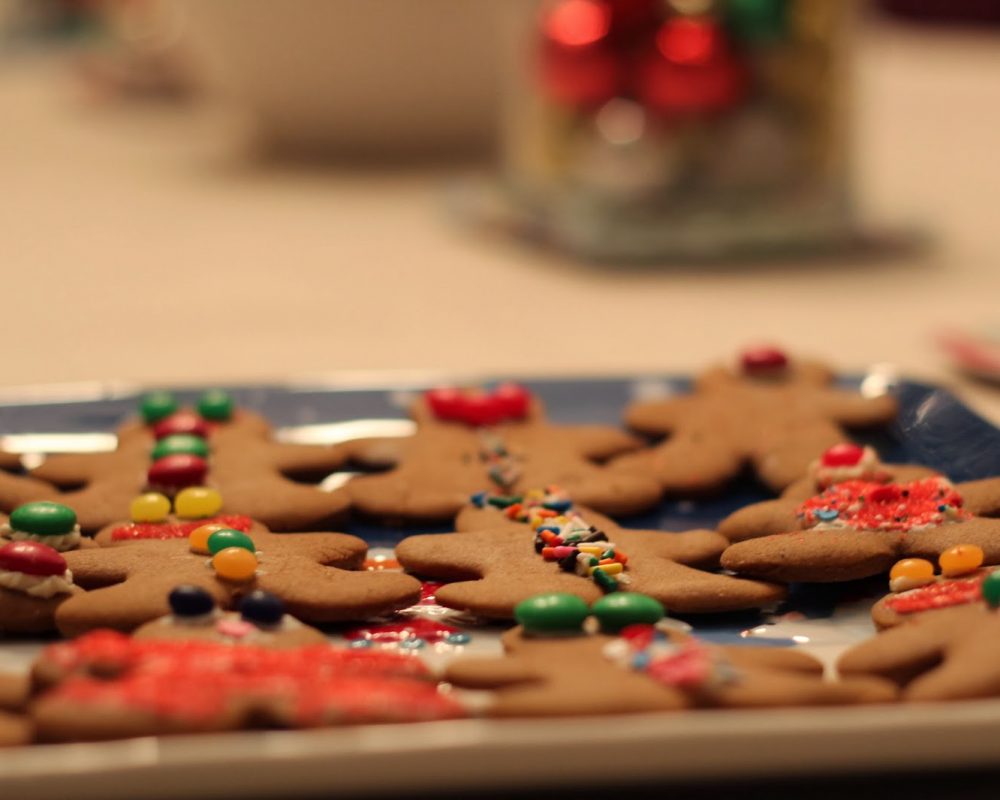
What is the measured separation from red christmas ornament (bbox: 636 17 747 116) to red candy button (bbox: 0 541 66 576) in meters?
0.78

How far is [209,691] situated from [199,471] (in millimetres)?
272

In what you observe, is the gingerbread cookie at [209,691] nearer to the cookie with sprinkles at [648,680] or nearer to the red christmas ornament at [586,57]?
the cookie with sprinkles at [648,680]

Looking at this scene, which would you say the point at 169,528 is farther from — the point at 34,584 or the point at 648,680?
the point at 648,680

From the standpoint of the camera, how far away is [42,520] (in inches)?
24.3

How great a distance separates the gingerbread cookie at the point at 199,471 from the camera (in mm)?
697

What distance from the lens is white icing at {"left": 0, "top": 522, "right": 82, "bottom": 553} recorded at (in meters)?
0.62

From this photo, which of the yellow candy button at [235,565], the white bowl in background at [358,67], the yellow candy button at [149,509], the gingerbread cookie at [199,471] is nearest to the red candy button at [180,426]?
the gingerbread cookie at [199,471]

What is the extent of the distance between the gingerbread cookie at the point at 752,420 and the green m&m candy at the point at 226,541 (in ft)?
0.73

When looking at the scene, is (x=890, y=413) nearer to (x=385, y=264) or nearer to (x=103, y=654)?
(x=103, y=654)

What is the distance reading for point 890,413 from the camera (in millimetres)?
829

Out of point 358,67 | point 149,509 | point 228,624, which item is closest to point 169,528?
point 149,509

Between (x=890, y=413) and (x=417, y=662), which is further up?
(x=890, y=413)

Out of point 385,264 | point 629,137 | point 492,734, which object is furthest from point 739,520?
point 385,264

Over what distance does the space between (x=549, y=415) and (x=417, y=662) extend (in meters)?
0.38
